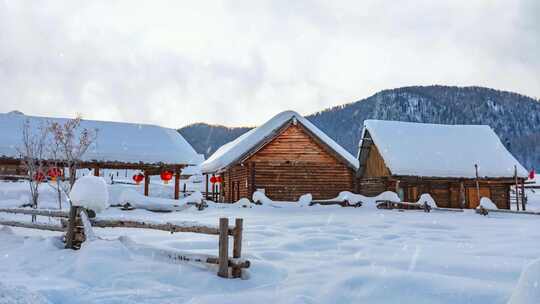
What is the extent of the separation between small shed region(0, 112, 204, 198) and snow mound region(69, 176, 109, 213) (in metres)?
15.4

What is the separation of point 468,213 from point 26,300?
66.5ft

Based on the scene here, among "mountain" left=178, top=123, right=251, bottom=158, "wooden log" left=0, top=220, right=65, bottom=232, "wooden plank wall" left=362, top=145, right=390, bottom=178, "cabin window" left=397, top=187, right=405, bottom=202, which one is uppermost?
"mountain" left=178, top=123, right=251, bottom=158

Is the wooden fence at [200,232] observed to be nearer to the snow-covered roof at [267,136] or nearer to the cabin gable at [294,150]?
the snow-covered roof at [267,136]

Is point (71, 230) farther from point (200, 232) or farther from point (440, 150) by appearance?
point (440, 150)

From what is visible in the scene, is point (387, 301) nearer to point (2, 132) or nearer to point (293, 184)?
point (293, 184)

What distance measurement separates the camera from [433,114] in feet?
382

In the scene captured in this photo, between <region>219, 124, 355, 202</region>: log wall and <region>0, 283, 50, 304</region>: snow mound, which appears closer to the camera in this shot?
<region>0, 283, 50, 304</region>: snow mound

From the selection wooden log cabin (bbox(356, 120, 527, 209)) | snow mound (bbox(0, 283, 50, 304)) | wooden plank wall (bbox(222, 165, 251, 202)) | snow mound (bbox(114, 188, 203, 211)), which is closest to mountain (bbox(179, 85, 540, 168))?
wooden log cabin (bbox(356, 120, 527, 209))

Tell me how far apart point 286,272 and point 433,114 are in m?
118

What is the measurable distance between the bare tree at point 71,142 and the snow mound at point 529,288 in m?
19.1

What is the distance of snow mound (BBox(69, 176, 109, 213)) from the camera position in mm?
8828

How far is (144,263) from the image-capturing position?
7.32 m

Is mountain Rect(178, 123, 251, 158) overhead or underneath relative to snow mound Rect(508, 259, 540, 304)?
overhead

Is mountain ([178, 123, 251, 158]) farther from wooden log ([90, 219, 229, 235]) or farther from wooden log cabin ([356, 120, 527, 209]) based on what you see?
wooden log ([90, 219, 229, 235])
